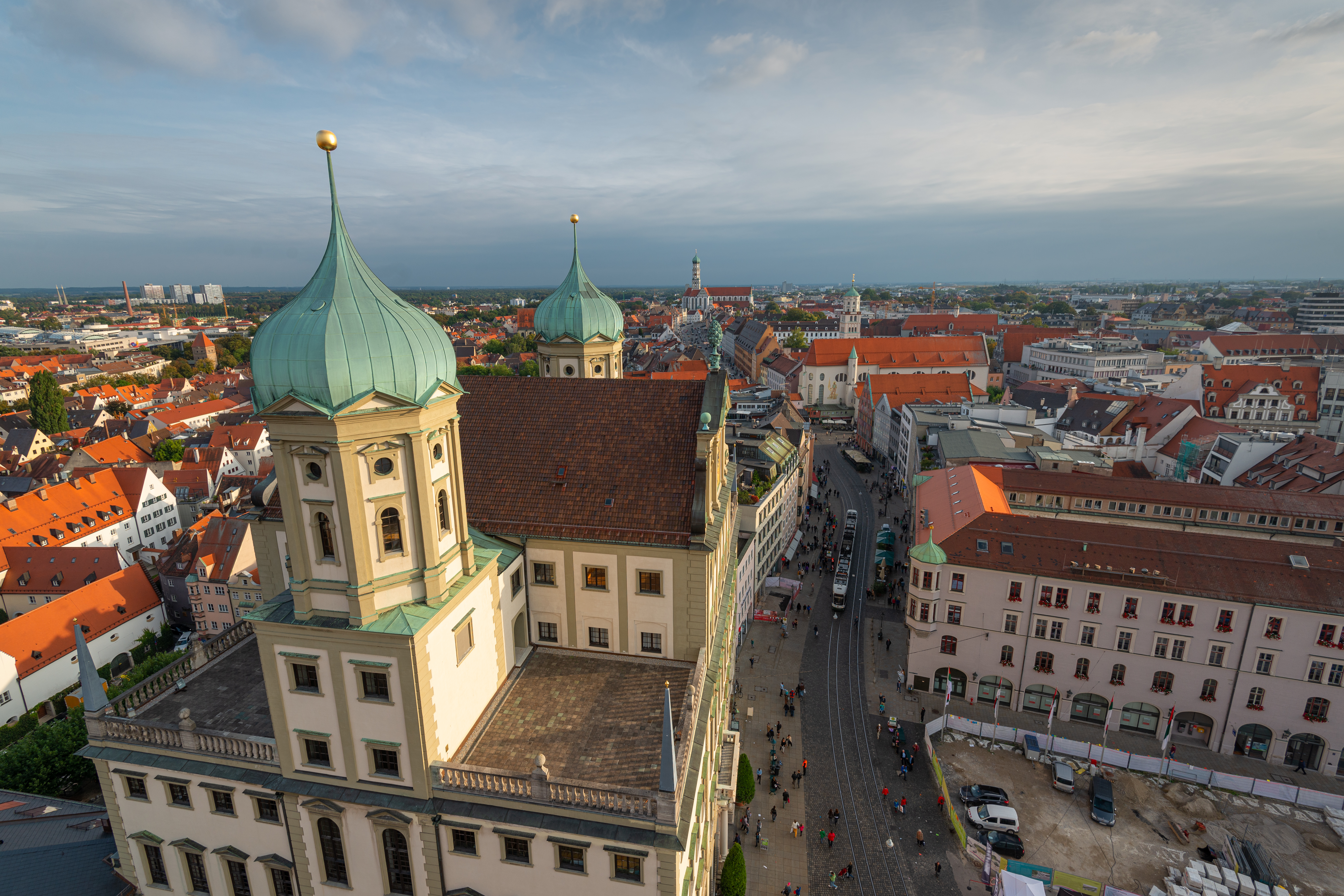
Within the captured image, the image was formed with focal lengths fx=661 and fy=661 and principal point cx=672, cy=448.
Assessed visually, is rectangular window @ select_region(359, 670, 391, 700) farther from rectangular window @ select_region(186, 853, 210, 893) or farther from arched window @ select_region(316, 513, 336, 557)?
rectangular window @ select_region(186, 853, 210, 893)

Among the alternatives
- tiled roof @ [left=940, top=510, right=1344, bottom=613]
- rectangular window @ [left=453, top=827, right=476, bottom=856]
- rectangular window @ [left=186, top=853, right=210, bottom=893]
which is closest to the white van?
tiled roof @ [left=940, top=510, right=1344, bottom=613]

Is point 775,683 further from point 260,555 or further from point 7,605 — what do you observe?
point 7,605

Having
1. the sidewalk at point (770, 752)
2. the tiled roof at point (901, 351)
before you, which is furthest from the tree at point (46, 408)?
the tiled roof at point (901, 351)

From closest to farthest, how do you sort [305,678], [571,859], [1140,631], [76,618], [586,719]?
[571,859], [305,678], [586,719], [1140,631], [76,618]

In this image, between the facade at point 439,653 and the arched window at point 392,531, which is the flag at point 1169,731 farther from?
the arched window at point 392,531

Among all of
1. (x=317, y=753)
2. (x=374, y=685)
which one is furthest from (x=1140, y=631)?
(x=317, y=753)

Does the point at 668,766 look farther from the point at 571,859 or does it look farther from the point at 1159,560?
the point at 1159,560
